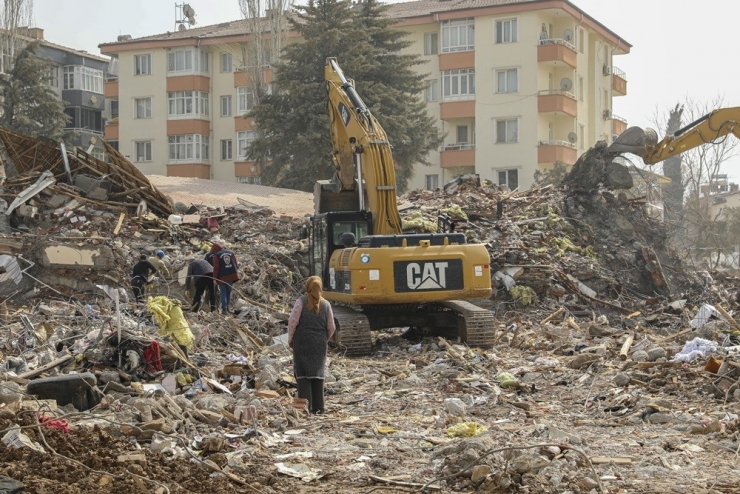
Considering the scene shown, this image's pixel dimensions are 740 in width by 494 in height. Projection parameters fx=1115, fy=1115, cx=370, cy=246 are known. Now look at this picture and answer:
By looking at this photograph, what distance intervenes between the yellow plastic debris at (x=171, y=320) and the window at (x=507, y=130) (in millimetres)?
38106

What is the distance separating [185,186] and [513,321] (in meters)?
16.9

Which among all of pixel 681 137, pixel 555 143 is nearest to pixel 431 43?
pixel 555 143

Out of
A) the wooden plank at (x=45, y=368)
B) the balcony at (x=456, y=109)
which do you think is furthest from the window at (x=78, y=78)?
the wooden plank at (x=45, y=368)

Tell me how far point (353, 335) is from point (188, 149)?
4232 cm

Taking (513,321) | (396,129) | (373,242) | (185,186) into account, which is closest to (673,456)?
(373,242)

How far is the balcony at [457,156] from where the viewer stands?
50.1 m

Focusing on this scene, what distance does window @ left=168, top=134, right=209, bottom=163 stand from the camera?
A: 55853 millimetres

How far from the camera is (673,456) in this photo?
8344 mm

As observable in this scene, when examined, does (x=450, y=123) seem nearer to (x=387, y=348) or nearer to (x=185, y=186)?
(x=185, y=186)

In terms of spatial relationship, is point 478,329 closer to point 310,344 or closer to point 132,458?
point 310,344

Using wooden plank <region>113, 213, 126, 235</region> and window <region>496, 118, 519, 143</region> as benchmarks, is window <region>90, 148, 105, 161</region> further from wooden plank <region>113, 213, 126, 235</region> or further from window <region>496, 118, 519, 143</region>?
window <region>496, 118, 519, 143</region>

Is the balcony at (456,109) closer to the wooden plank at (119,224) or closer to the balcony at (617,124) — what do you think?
the balcony at (617,124)

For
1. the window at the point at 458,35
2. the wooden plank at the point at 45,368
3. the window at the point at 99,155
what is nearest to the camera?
the wooden plank at the point at 45,368

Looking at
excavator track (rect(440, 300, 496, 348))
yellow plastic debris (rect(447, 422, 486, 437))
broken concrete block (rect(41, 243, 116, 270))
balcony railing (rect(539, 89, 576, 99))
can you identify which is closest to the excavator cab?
excavator track (rect(440, 300, 496, 348))
